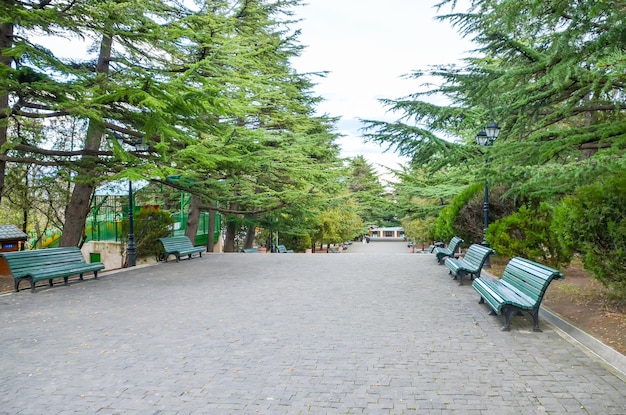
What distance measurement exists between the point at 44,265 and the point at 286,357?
745 centimetres

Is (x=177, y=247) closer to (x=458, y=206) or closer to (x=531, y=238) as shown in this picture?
(x=458, y=206)

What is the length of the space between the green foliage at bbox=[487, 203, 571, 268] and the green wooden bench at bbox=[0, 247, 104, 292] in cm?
1045

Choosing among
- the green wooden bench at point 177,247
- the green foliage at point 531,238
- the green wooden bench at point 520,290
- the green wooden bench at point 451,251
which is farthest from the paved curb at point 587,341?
the green wooden bench at point 177,247

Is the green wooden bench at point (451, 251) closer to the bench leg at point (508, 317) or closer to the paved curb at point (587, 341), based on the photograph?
the paved curb at point (587, 341)

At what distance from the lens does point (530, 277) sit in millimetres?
6477

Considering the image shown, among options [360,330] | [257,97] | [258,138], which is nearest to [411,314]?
[360,330]

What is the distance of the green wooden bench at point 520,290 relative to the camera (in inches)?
234

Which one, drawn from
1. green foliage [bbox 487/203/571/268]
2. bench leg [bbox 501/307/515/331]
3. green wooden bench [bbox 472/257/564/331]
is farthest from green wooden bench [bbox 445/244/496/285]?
bench leg [bbox 501/307/515/331]

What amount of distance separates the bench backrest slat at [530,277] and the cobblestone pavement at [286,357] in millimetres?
515

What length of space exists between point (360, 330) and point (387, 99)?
4.40 m

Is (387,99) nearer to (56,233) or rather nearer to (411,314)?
(411,314)

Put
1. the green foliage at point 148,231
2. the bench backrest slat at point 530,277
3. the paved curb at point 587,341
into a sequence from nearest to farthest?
the paved curb at point 587,341 < the bench backrest slat at point 530,277 < the green foliage at point 148,231

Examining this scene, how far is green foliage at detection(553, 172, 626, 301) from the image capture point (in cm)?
609

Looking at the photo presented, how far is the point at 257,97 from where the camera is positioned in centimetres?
1725
